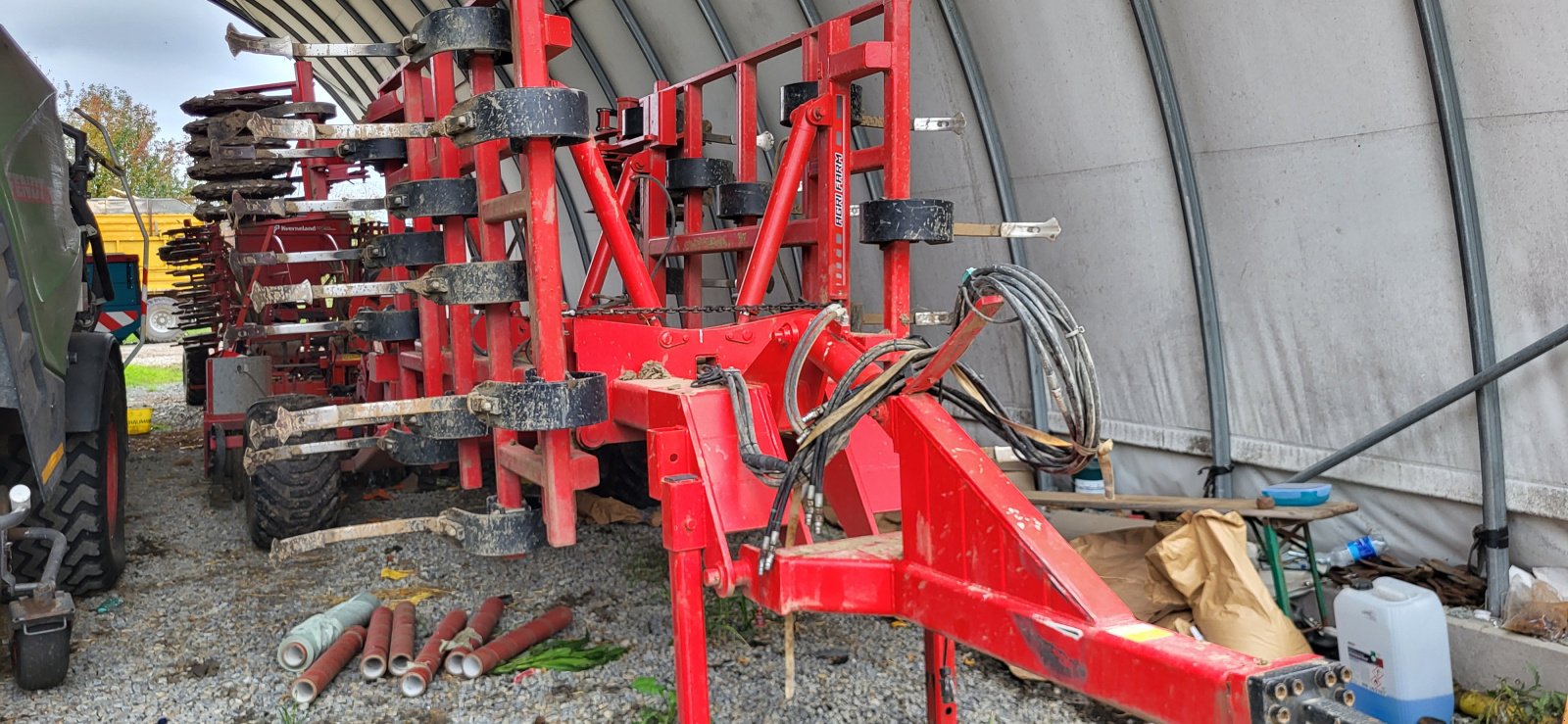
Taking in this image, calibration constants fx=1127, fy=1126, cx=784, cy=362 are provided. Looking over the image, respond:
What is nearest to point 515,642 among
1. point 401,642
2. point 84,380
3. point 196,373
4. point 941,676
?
point 401,642

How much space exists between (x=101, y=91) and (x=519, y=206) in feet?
112

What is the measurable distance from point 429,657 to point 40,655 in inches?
49.8

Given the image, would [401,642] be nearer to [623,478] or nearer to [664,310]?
[664,310]

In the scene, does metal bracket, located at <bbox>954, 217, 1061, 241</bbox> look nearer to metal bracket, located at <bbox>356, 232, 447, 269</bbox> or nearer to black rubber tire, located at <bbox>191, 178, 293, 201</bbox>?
metal bracket, located at <bbox>356, 232, 447, 269</bbox>

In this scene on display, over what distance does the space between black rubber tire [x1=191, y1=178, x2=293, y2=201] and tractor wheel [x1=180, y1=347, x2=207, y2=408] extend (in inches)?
117

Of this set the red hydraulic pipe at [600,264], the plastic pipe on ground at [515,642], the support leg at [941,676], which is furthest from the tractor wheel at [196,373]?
the support leg at [941,676]

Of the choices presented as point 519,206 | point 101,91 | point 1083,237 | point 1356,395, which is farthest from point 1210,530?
point 101,91

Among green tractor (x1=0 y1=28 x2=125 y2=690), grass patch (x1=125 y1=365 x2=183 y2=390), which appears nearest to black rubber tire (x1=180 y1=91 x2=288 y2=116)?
green tractor (x1=0 y1=28 x2=125 y2=690)

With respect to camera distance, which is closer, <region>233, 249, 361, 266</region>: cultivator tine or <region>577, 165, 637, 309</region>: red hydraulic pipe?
<region>233, 249, 361, 266</region>: cultivator tine

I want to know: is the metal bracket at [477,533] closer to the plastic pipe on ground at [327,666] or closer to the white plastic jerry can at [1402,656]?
the plastic pipe on ground at [327,666]

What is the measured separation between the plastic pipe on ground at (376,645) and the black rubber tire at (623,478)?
77.9 inches

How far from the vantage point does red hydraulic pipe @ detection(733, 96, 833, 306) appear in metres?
4.29

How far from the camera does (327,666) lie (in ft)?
13.3

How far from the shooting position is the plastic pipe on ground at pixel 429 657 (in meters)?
3.98
